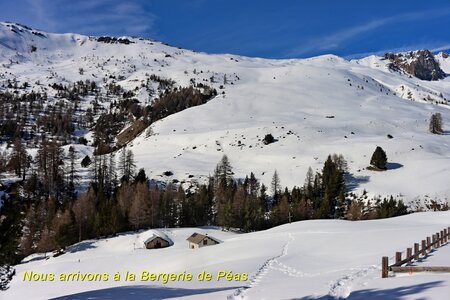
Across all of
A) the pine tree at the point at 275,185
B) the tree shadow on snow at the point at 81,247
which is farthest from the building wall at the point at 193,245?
the pine tree at the point at 275,185

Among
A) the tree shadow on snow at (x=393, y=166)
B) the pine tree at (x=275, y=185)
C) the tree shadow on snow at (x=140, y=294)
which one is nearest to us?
the tree shadow on snow at (x=140, y=294)

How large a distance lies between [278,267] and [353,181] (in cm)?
7745

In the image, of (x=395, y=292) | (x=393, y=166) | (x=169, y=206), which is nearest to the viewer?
(x=395, y=292)

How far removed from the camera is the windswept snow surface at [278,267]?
16125 millimetres

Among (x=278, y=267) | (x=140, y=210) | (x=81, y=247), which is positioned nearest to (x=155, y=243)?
(x=81, y=247)

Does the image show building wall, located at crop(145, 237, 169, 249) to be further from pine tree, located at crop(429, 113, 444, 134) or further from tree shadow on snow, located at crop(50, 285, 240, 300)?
pine tree, located at crop(429, 113, 444, 134)

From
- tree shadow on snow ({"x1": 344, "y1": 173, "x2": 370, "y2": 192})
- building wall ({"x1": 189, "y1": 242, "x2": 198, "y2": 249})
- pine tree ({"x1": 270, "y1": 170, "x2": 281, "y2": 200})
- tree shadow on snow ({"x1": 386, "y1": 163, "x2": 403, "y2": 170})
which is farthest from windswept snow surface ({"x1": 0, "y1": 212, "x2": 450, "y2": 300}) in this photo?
tree shadow on snow ({"x1": 386, "y1": 163, "x2": 403, "y2": 170})

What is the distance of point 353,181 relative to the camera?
99.9 meters

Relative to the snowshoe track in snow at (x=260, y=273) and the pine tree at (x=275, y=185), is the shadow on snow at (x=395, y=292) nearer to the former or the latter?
the snowshoe track in snow at (x=260, y=273)

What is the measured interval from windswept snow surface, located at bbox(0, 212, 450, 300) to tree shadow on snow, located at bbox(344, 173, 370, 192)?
41286 mm

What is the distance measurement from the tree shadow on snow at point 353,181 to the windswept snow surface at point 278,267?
41.3m

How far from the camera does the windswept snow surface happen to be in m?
16.1

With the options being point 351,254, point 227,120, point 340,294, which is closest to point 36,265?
point 351,254

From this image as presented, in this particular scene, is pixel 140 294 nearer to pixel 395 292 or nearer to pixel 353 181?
pixel 395 292
